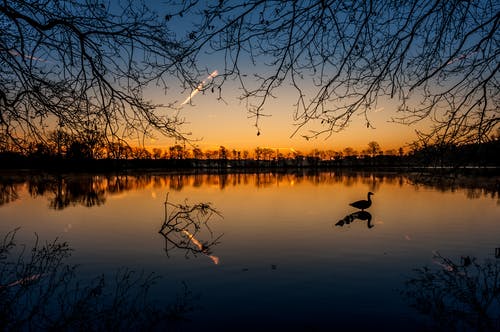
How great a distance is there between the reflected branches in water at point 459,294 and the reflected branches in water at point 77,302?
591 cm

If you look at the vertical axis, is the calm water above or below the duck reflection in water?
above

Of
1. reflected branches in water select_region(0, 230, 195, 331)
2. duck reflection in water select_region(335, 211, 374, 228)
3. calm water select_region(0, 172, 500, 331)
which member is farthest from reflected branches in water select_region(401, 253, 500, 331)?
duck reflection in water select_region(335, 211, 374, 228)

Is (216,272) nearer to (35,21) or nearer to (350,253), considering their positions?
(350,253)

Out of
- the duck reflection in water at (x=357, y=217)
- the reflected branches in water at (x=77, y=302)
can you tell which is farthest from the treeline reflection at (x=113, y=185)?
the duck reflection in water at (x=357, y=217)

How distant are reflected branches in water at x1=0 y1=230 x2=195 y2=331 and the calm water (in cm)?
58

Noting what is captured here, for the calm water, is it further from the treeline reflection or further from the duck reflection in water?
the duck reflection in water

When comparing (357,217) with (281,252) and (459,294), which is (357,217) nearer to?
(281,252)

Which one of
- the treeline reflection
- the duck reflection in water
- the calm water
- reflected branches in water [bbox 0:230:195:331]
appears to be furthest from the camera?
the duck reflection in water

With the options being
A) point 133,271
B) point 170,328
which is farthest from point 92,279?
point 170,328

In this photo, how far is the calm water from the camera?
9.13 meters

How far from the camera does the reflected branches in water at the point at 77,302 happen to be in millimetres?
8422

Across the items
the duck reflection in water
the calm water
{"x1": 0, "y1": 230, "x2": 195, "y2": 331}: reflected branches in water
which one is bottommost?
the duck reflection in water

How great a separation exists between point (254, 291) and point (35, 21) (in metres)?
8.44

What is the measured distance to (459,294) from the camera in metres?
10.0
